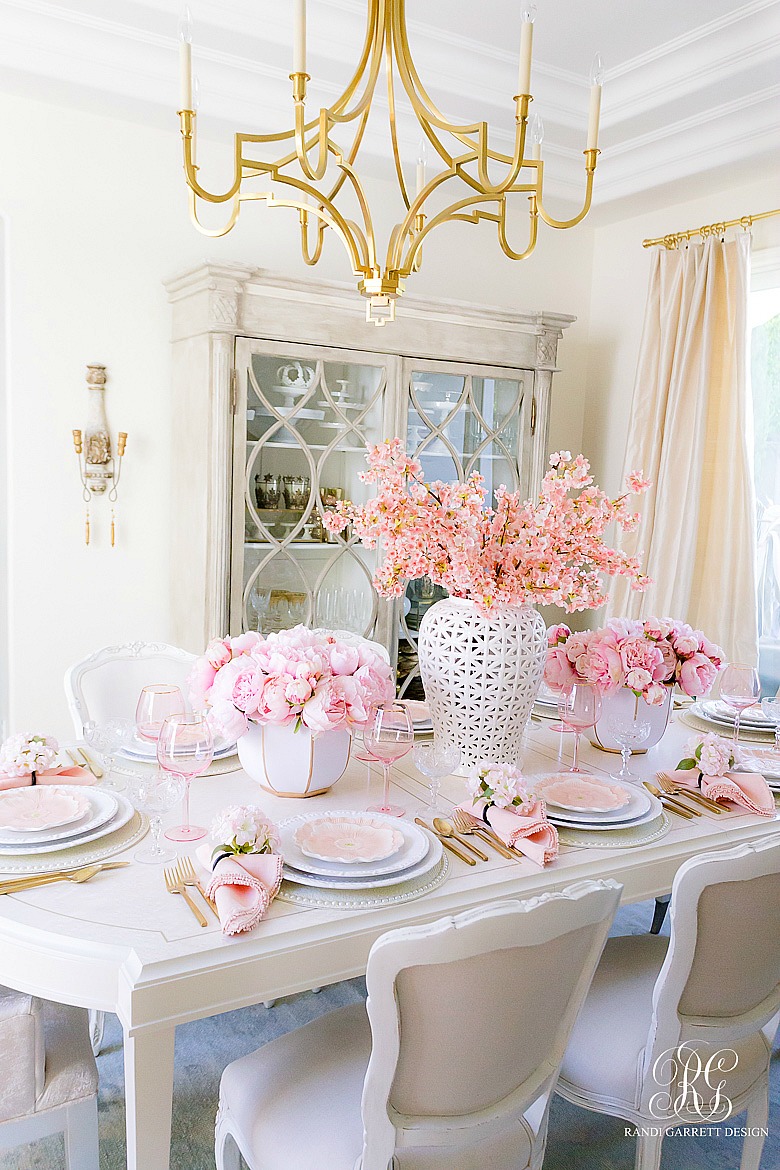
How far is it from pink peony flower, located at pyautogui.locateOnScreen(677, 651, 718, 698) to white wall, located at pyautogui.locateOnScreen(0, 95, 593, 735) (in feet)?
6.42

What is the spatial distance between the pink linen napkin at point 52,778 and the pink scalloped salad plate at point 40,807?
0.07 feet

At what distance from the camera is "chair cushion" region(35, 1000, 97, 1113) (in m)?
1.32

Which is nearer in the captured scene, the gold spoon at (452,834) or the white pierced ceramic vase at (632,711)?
the gold spoon at (452,834)

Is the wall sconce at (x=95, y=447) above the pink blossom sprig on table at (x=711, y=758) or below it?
above

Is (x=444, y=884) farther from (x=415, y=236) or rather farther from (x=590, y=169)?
(x=590, y=169)

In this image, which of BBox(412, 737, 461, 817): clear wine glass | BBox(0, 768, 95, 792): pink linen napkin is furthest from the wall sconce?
BBox(412, 737, 461, 817): clear wine glass

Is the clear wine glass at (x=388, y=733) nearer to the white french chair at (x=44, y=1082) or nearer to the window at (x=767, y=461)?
the white french chair at (x=44, y=1082)

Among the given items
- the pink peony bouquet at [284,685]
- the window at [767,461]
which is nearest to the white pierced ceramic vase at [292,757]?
the pink peony bouquet at [284,685]

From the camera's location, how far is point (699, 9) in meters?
2.64

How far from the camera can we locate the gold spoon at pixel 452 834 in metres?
1.48

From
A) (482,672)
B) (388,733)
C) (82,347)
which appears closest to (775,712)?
(482,672)

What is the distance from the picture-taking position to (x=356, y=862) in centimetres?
134

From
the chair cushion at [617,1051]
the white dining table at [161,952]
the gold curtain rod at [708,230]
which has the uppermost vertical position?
the gold curtain rod at [708,230]

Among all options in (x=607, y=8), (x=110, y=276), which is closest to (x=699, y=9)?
(x=607, y=8)
